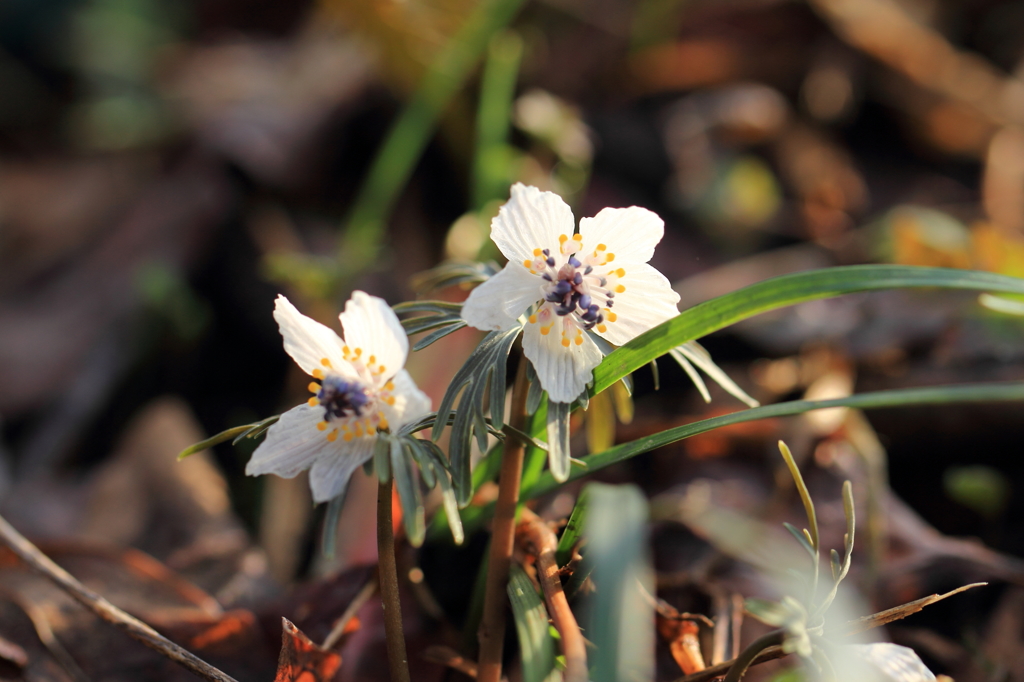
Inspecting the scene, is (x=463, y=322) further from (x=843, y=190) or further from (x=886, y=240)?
(x=843, y=190)

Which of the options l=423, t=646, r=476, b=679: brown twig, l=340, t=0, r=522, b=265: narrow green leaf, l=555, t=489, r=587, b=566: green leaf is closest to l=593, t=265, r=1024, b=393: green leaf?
l=555, t=489, r=587, b=566: green leaf

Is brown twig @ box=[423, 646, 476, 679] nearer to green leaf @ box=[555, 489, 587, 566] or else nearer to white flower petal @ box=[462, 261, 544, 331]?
green leaf @ box=[555, 489, 587, 566]

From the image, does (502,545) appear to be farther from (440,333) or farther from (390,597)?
(440,333)

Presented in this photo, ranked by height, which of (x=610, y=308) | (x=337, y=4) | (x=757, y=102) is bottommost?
(x=610, y=308)

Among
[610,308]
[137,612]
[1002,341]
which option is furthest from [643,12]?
[137,612]

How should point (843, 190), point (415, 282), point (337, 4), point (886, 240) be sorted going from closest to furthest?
1. point (415, 282)
2. point (886, 240)
3. point (337, 4)
4. point (843, 190)
